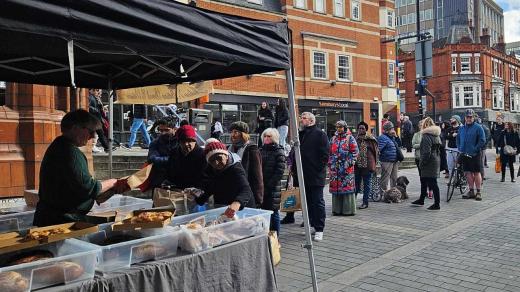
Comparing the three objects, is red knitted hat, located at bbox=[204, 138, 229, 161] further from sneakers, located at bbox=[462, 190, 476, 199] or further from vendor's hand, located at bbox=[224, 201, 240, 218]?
sneakers, located at bbox=[462, 190, 476, 199]

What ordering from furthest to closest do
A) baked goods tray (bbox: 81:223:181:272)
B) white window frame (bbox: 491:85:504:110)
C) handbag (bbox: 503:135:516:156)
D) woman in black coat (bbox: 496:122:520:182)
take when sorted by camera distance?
white window frame (bbox: 491:85:504:110) < woman in black coat (bbox: 496:122:520:182) < handbag (bbox: 503:135:516:156) < baked goods tray (bbox: 81:223:181:272)

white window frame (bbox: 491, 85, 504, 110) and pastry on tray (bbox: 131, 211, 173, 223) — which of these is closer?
pastry on tray (bbox: 131, 211, 173, 223)

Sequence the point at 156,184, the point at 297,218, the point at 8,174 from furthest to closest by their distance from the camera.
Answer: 1. the point at 297,218
2. the point at 8,174
3. the point at 156,184

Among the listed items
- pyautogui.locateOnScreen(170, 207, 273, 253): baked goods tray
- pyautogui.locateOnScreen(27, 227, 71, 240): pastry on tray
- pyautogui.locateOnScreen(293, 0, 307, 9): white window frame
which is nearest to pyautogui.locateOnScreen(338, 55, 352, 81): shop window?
pyautogui.locateOnScreen(293, 0, 307, 9): white window frame

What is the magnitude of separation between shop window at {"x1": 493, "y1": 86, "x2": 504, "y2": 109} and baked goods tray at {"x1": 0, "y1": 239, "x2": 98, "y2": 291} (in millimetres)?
58254

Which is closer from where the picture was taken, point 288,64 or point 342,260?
point 288,64

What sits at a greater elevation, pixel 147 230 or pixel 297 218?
pixel 147 230

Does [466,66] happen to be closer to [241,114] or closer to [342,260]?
[241,114]

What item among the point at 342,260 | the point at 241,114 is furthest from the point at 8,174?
the point at 241,114

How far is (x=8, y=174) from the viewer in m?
7.86

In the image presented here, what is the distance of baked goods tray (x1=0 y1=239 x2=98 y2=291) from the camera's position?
98.0 inches

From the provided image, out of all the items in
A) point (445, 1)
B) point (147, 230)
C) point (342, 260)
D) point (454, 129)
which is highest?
point (445, 1)

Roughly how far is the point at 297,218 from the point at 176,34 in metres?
5.81

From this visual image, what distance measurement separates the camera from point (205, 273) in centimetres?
332
